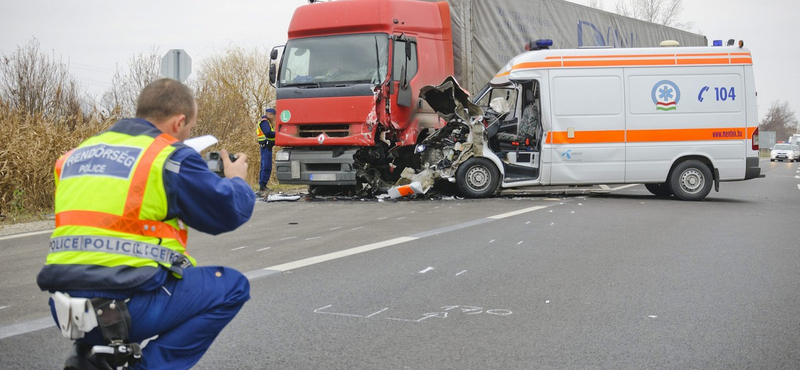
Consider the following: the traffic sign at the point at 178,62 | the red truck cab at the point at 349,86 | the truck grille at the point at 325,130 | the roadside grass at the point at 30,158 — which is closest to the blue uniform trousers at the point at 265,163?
the red truck cab at the point at 349,86

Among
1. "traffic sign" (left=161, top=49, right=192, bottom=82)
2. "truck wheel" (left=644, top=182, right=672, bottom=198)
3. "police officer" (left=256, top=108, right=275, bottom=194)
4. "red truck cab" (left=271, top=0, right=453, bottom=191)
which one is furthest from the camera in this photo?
"traffic sign" (left=161, top=49, right=192, bottom=82)

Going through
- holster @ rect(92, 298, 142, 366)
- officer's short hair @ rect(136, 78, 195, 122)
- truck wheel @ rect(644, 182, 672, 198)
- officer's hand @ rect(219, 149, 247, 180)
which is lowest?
truck wheel @ rect(644, 182, 672, 198)

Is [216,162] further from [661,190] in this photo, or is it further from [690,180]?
[661,190]

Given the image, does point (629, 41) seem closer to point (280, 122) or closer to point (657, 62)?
point (657, 62)

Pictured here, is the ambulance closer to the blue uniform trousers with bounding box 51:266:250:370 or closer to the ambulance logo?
the ambulance logo

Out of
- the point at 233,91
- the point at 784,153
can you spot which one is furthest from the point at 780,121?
the point at 233,91

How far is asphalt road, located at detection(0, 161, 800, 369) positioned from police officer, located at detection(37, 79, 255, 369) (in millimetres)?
1355

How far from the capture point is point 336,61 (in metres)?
13.7

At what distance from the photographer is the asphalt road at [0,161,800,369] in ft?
14.4

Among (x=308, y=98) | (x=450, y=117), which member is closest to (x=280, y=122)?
(x=308, y=98)

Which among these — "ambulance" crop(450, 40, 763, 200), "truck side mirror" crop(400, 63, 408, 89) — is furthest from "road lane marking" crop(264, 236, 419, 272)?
"ambulance" crop(450, 40, 763, 200)

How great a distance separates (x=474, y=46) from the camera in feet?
50.2

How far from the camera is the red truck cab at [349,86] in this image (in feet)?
44.4

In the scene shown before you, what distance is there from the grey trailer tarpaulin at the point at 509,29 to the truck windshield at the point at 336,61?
6.89ft
